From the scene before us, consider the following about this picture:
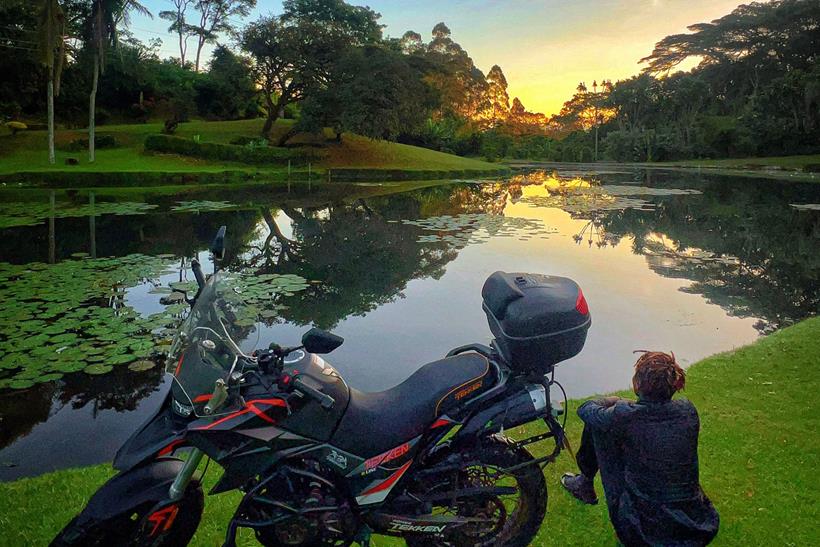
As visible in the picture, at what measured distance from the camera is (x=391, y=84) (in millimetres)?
31766

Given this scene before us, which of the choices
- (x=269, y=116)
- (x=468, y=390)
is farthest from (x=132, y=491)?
(x=269, y=116)

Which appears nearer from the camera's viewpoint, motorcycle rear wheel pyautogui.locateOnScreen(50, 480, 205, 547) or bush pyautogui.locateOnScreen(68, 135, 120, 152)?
motorcycle rear wheel pyautogui.locateOnScreen(50, 480, 205, 547)

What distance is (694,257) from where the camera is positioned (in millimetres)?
10758

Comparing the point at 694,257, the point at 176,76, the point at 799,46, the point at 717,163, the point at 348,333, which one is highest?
the point at 799,46

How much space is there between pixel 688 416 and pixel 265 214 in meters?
14.3

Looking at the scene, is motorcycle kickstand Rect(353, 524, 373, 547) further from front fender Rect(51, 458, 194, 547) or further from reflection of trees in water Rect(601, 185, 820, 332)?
reflection of trees in water Rect(601, 185, 820, 332)

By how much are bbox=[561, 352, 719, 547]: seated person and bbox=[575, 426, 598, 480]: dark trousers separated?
1.36 feet

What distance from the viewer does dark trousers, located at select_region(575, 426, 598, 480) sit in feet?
9.46

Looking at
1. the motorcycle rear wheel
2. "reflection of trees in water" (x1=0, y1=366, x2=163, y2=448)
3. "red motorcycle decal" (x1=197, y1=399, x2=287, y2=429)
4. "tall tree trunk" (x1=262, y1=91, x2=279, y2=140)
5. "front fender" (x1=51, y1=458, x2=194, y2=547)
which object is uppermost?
"tall tree trunk" (x1=262, y1=91, x2=279, y2=140)

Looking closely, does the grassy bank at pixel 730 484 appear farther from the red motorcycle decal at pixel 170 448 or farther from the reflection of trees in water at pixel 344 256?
the reflection of trees in water at pixel 344 256

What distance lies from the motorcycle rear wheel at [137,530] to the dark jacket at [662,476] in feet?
6.42

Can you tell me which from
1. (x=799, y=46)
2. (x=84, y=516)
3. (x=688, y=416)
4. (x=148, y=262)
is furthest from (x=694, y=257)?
(x=799, y=46)

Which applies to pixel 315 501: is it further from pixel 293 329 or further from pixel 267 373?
pixel 293 329

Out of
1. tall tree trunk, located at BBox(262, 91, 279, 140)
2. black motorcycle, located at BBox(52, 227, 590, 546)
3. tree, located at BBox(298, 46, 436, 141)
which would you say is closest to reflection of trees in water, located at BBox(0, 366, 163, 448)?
black motorcycle, located at BBox(52, 227, 590, 546)
